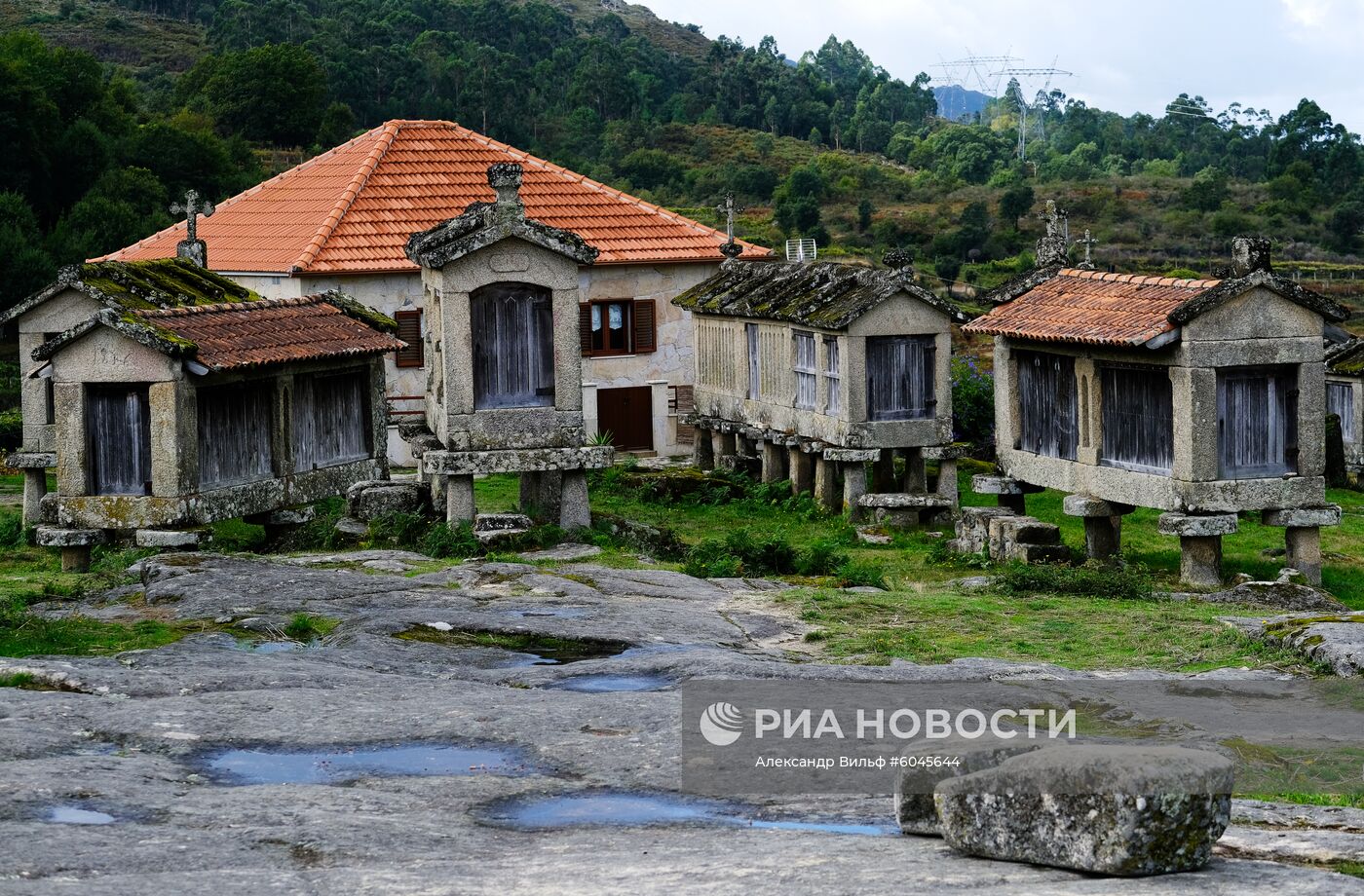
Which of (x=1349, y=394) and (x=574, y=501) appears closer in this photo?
(x=574, y=501)

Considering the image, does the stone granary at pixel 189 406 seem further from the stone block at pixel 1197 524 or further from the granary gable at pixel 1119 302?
the stone block at pixel 1197 524

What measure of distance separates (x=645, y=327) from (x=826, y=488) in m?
7.89

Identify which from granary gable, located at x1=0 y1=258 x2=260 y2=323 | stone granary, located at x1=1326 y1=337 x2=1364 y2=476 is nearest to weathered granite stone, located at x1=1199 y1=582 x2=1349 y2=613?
granary gable, located at x1=0 y1=258 x2=260 y2=323

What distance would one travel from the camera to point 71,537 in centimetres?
1681

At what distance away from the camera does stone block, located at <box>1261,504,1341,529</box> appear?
17.8 metres

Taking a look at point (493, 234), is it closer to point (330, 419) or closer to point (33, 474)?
point (330, 419)

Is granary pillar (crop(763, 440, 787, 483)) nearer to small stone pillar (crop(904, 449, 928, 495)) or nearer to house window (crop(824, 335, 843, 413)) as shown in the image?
house window (crop(824, 335, 843, 413))

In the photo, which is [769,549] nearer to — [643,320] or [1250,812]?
[1250,812]

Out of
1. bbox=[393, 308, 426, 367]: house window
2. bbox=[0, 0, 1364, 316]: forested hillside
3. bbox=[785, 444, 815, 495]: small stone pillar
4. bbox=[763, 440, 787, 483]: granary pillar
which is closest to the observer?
bbox=[785, 444, 815, 495]: small stone pillar

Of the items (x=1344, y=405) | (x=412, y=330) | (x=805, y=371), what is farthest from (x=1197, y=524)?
(x=412, y=330)

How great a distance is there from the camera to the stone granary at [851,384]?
22.9 metres

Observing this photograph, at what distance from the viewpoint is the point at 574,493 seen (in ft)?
62.3

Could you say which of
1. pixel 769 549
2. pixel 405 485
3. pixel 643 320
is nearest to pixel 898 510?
pixel 769 549

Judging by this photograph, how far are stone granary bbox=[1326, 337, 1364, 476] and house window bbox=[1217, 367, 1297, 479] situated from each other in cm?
1204
